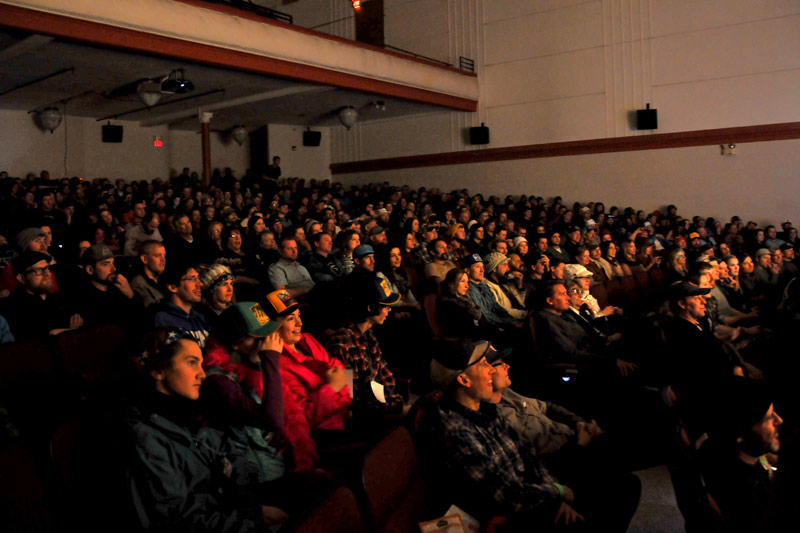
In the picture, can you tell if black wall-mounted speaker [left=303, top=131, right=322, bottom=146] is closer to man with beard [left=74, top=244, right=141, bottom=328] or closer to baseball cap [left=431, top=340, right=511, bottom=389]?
man with beard [left=74, top=244, right=141, bottom=328]

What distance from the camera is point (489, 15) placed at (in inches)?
584

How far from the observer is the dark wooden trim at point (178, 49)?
711 cm

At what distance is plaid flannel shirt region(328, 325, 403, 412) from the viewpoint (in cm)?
301

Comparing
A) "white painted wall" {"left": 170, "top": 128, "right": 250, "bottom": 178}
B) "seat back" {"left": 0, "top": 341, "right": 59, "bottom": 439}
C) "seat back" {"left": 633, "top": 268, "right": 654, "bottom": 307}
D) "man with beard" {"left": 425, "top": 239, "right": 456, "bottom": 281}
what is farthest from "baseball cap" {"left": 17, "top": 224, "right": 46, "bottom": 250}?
"white painted wall" {"left": 170, "top": 128, "right": 250, "bottom": 178}

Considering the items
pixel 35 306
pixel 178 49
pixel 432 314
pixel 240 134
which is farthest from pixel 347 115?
pixel 35 306

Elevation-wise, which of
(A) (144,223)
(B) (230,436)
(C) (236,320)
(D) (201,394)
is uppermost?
(A) (144,223)


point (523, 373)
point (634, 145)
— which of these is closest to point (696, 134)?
point (634, 145)

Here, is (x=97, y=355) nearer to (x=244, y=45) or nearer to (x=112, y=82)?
(x=244, y=45)

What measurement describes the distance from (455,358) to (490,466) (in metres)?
0.42

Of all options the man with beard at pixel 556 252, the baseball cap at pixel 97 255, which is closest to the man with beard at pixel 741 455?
the baseball cap at pixel 97 255

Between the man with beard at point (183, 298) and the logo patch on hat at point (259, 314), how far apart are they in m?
0.80

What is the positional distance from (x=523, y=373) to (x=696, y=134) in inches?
421

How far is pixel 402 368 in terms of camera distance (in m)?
4.89

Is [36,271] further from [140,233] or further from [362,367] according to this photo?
[140,233]
